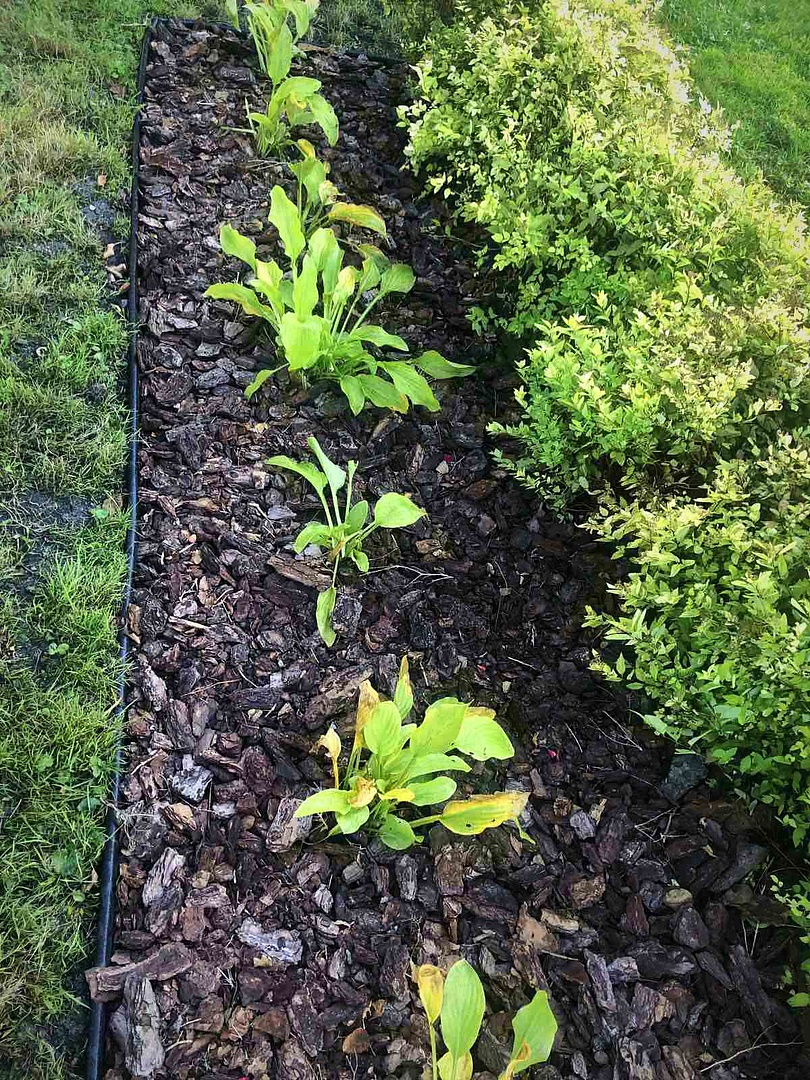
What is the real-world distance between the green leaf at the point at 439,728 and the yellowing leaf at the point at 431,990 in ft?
1.48

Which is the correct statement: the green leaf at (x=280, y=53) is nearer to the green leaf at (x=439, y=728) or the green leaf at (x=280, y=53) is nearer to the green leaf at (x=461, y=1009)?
the green leaf at (x=439, y=728)

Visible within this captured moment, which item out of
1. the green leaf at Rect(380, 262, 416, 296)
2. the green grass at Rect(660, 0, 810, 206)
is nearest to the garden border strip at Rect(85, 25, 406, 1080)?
the green leaf at Rect(380, 262, 416, 296)

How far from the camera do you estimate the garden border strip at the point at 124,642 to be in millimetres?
1549

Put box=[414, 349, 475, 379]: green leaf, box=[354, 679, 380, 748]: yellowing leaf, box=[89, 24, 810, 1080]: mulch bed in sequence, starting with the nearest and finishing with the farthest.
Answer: box=[89, 24, 810, 1080]: mulch bed < box=[354, 679, 380, 748]: yellowing leaf < box=[414, 349, 475, 379]: green leaf

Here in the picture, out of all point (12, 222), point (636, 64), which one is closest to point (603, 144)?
point (636, 64)

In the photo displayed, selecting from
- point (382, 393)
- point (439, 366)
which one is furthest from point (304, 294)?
point (439, 366)

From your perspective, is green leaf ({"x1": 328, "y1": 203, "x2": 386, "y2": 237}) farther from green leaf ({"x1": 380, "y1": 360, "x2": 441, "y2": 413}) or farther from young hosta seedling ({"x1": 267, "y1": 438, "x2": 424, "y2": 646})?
young hosta seedling ({"x1": 267, "y1": 438, "x2": 424, "y2": 646})

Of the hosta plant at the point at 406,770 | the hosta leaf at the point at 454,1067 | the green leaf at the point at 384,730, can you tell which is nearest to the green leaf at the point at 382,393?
the hosta plant at the point at 406,770

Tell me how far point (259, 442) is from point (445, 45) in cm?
217

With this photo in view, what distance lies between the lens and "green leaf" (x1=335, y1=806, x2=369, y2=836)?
1.74 metres

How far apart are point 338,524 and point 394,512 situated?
191 millimetres

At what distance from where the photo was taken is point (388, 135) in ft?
12.5

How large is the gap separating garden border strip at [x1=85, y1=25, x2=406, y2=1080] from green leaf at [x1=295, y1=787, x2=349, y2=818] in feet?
1.44

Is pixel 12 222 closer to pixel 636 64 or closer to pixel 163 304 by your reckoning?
pixel 163 304
